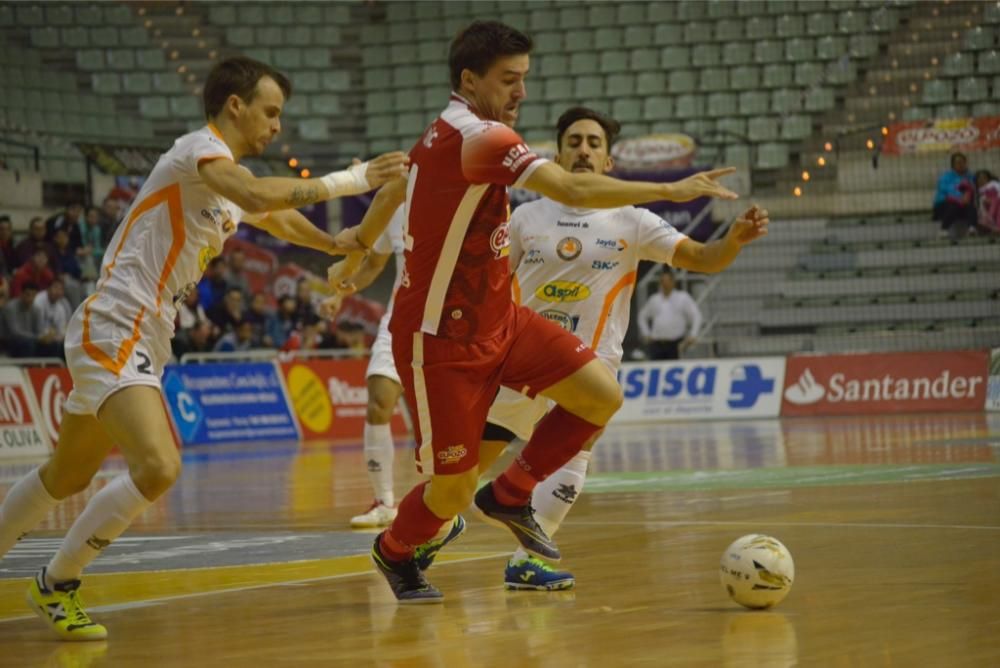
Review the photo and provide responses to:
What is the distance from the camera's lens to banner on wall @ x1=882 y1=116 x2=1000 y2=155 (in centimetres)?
2528

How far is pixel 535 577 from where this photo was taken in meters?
6.53

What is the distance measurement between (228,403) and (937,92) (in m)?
13.5

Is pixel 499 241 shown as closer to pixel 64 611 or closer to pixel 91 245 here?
pixel 64 611

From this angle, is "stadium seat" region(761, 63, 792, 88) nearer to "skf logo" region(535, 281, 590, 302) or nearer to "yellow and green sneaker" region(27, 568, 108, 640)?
"skf logo" region(535, 281, 590, 302)

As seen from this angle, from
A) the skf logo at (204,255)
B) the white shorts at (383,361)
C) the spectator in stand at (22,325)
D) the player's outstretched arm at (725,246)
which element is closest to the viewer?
the skf logo at (204,255)

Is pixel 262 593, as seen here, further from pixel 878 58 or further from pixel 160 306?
pixel 878 58

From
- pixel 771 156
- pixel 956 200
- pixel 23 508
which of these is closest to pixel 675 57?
pixel 771 156

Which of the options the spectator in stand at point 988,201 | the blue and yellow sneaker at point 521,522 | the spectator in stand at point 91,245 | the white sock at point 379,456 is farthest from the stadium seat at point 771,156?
the blue and yellow sneaker at point 521,522

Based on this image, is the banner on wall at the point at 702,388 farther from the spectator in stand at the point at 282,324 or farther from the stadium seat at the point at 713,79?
the stadium seat at the point at 713,79

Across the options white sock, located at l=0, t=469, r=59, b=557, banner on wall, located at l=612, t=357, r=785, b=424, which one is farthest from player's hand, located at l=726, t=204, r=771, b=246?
banner on wall, located at l=612, t=357, r=785, b=424

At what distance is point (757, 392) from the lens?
24.0 metres

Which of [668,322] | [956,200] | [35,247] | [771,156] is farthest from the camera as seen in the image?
[771,156]

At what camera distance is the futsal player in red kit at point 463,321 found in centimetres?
612

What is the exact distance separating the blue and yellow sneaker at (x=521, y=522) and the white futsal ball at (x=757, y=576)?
107 centimetres
